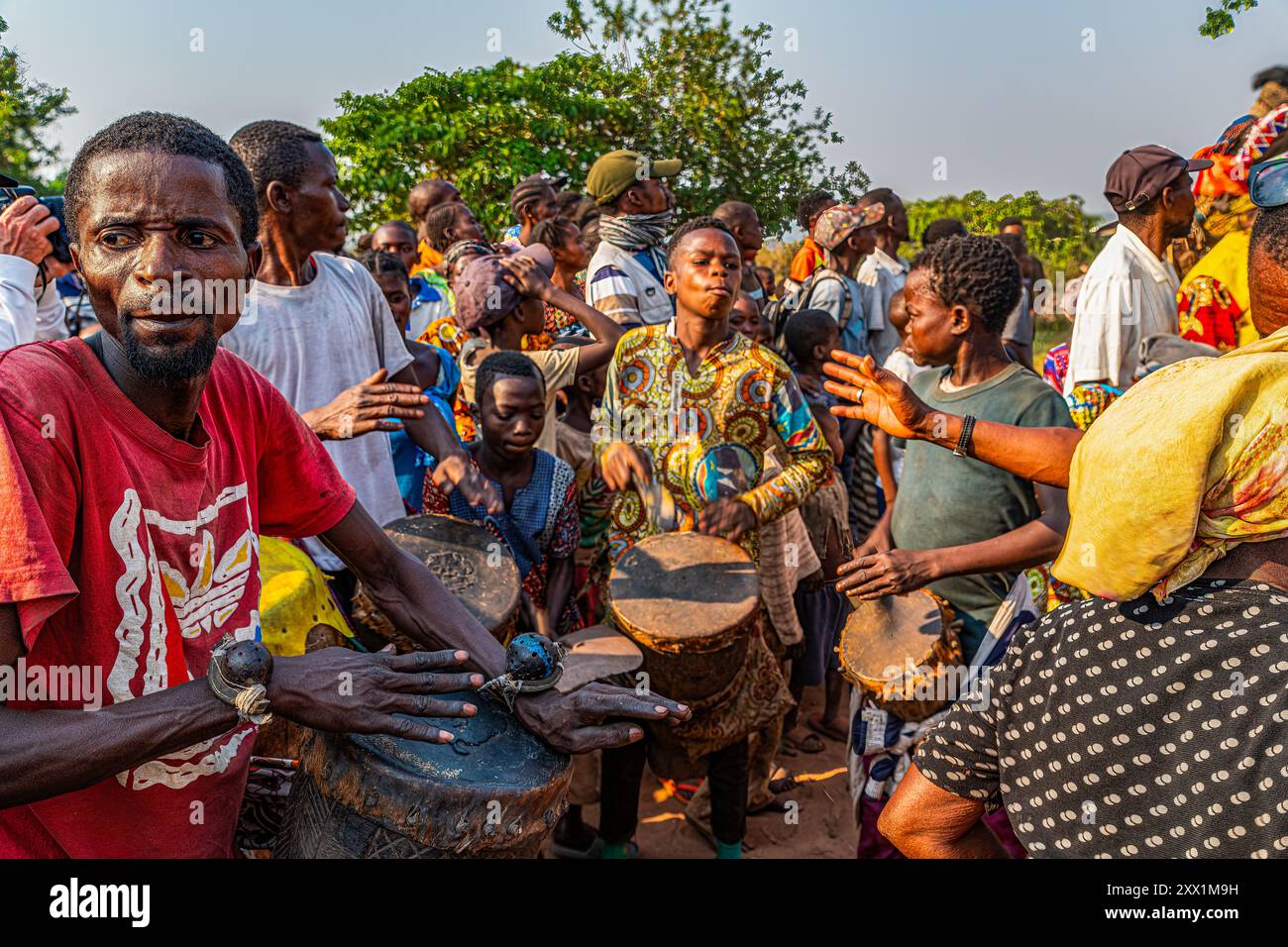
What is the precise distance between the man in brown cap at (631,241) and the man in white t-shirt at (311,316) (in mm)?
1797

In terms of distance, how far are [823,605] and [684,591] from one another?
2012 millimetres

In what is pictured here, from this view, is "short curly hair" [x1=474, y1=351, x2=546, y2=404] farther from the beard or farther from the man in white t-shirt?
the beard

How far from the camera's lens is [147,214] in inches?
60.6

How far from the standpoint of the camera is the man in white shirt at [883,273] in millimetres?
7008

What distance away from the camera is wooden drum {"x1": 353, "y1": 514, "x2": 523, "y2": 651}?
120 inches

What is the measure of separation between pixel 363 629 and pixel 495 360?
52.2 inches

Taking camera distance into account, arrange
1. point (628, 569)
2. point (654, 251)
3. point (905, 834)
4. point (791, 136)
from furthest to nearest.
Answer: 1. point (791, 136)
2. point (654, 251)
3. point (628, 569)
4. point (905, 834)

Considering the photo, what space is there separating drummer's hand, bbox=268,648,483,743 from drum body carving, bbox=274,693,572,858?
17 cm

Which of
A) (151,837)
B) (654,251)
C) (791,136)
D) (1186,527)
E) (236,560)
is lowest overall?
(151,837)

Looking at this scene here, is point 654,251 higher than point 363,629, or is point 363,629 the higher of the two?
point 654,251

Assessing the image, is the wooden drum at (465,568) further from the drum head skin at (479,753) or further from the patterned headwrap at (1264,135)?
the patterned headwrap at (1264,135)
